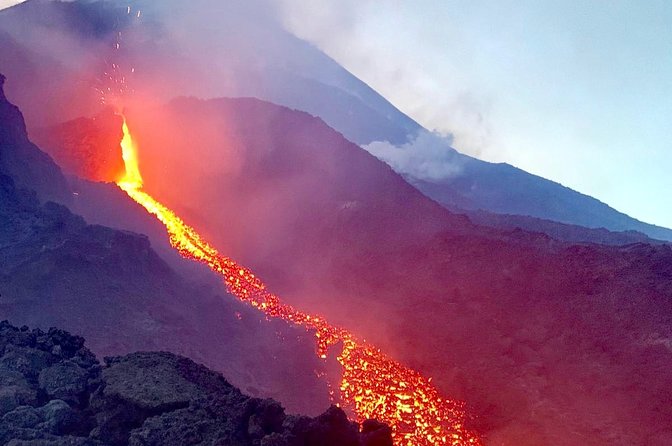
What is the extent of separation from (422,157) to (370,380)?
8740 centimetres

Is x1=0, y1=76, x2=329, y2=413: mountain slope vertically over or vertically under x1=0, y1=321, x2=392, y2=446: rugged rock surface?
over

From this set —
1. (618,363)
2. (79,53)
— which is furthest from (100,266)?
(79,53)

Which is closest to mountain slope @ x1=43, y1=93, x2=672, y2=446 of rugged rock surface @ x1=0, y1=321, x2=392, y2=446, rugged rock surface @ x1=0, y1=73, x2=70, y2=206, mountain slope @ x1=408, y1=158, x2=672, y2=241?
rugged rock surface @ x1=0, y1=73, x2=70, y2=206

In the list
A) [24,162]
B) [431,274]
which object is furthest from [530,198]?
[24,162]

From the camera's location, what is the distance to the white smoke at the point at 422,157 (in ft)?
318

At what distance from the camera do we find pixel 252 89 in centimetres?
8431

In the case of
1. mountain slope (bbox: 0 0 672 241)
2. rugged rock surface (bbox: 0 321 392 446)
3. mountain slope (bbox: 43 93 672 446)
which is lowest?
rugged rock surface (bbox: 0 321 392 446)

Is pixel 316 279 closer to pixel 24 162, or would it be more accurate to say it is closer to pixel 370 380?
pixel 370 380

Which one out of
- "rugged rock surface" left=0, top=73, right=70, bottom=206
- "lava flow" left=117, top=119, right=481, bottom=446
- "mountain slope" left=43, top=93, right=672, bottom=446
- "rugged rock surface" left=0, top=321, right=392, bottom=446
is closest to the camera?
"rugged rock surface" left=0, top=321, right=392, bottom=446

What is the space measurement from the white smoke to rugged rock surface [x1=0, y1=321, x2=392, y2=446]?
3177 inches

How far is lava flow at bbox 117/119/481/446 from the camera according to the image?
1825 cm

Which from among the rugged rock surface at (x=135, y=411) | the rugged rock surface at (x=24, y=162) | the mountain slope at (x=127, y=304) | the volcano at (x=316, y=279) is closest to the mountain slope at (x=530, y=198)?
the volcano at (x=316, y=279)

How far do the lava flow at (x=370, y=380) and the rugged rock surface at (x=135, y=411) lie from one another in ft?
22.8

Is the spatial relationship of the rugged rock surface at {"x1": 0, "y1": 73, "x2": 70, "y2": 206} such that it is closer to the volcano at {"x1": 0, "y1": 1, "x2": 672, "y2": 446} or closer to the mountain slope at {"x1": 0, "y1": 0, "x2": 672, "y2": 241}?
the volcano at {"x1": 0, "y1": 1, "x2": 672, "y2": 446}
